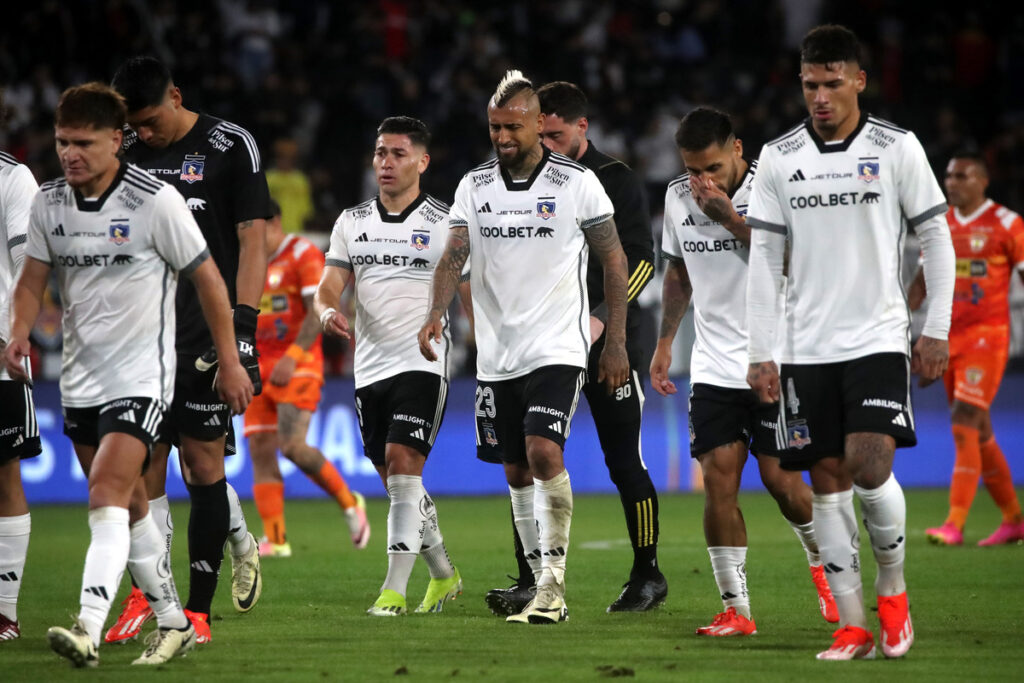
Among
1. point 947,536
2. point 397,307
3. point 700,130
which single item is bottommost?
point 947,536

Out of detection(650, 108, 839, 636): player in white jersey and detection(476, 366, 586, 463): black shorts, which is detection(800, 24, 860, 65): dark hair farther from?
detection(476, 366, 586, 463): black shorts

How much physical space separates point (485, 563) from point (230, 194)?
423 cm

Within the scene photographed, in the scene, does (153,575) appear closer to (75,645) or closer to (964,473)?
(75,645)

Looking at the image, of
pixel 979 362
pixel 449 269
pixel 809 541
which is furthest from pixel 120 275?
pixel 979 362

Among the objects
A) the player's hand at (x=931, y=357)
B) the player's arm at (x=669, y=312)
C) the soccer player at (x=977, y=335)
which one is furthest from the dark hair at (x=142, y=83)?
the soccer player at (x=977, y=335)

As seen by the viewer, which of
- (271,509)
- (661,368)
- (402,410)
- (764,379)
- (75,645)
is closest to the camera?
(75,645)

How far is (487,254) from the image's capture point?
7.41 meters

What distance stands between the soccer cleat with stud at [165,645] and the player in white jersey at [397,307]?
189 cm

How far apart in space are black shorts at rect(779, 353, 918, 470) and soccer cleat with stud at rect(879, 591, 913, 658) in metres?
0.64

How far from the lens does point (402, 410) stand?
790cm

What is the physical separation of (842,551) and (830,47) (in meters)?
2.09

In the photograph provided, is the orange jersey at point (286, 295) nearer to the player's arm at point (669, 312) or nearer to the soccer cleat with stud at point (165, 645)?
the player's arm at point (669, 312)

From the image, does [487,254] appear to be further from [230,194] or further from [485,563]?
[485,563]

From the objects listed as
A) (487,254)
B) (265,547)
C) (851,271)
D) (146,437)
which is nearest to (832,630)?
(851,271)
